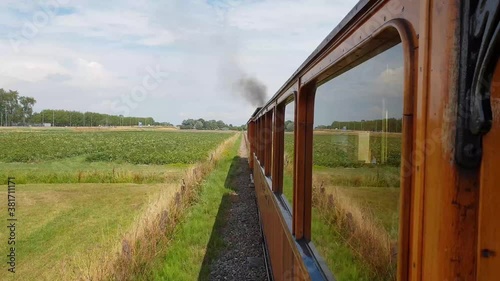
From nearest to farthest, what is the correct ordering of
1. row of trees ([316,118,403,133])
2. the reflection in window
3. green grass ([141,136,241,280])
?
row of trees ([316,118,403,133]), the reflection in window, green grass ([141,136,241,280])

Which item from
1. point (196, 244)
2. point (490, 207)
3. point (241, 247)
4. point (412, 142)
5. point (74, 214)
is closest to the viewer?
point (490, 207)

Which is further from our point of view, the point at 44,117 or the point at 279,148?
the point at 44,117

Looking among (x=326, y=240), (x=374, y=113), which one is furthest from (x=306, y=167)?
(x=374, y=113)

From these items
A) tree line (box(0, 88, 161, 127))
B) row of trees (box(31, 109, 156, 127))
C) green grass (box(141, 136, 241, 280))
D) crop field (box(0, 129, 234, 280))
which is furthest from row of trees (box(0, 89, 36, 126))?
green grass (box(141, 136, 241, 280))

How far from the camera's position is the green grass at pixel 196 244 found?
204 inches

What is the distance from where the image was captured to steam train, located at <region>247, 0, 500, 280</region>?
0.72 meters

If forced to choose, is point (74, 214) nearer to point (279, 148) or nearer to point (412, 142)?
point (279, 148)

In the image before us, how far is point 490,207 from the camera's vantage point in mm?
720

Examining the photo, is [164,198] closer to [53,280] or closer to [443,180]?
[53,280]

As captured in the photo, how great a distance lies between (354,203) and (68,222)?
1026cm

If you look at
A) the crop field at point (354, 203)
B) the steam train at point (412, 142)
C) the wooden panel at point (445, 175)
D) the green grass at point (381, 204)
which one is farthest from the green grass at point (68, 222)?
the wooden panel at point (445, 175)

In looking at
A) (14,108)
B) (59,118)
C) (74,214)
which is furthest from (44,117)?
(74,214)

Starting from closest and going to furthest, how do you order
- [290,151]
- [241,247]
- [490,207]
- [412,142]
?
1. [490,207]
2. [412,142]
3. [290,151]
4. [241,247]

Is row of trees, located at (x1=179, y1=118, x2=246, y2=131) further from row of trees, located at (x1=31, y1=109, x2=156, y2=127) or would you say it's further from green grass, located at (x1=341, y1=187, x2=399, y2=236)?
green grass, located at (x1=341, y1=187, x2=399, y2=236)
